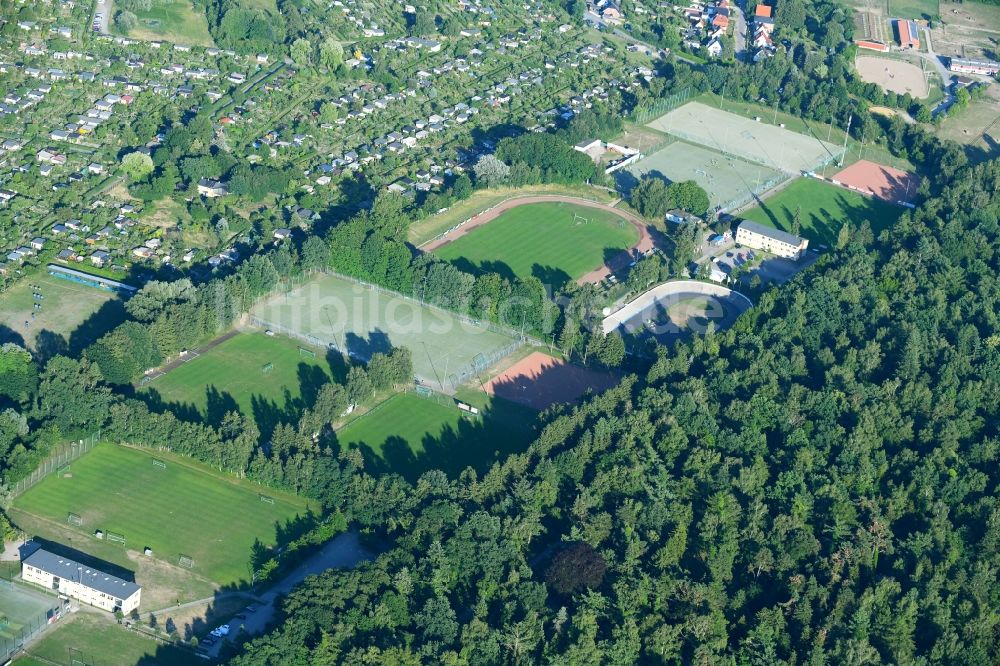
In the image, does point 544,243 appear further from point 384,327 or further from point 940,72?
point 940,72

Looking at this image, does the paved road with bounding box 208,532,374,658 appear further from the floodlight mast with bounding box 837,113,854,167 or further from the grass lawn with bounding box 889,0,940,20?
the grass lawn with bounding box 889,0,940,20

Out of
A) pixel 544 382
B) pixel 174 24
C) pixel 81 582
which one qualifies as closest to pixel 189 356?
pixel 81 582

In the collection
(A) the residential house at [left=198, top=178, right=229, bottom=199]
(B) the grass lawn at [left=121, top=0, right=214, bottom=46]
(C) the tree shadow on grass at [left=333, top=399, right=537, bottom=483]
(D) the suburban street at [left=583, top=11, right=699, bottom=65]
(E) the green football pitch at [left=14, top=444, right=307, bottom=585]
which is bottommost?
(C) the tree shadow on grass at [left=333, top=399, right=537, bottom=483]

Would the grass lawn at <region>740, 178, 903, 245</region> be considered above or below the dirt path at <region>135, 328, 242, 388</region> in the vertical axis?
below

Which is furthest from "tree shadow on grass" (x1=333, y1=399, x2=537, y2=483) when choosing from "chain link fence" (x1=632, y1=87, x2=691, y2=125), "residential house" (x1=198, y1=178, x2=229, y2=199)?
"chain link fence" (x1=632, y1=87, x2=691, y2=125)

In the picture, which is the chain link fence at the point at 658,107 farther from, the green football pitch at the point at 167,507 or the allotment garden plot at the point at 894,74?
the green football pitch at the point at 167,507

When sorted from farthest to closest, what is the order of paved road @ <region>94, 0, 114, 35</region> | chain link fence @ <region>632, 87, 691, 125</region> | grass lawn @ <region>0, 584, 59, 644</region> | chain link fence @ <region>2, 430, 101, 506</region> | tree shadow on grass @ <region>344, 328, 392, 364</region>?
1. paved road @ <region>94, 0, 114, 35</region>
2. chain link fence @ <region>632, 87, 691, 125</region>
3. tree shadow on grass @ <region>344, 328, 392, 364</region>
4. chain link fence @ <region>2, 430, 101, 506</region>
5. grass lawn @ <region>0, 584, 59, 644</region>

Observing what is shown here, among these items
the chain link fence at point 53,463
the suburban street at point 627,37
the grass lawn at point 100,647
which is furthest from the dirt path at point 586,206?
the grass lawn at point 100,647
